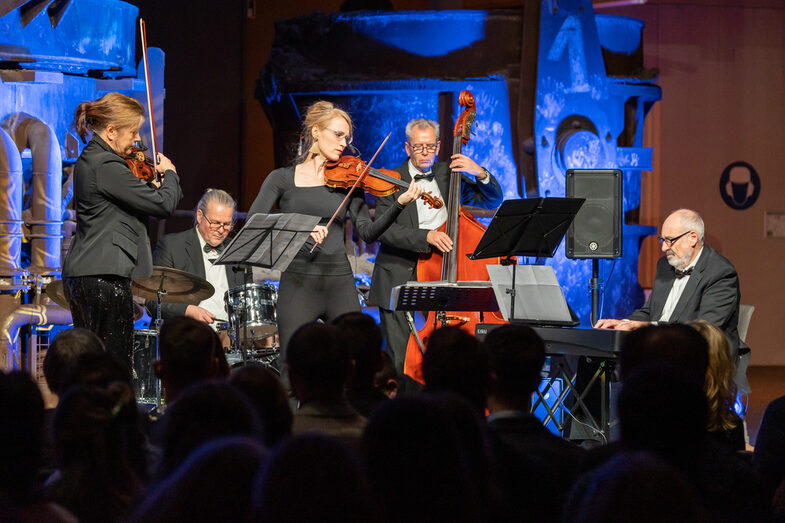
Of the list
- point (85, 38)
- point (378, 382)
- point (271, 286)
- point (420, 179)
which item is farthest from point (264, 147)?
point (378, 382)

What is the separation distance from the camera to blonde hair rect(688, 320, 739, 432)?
2.97 meters

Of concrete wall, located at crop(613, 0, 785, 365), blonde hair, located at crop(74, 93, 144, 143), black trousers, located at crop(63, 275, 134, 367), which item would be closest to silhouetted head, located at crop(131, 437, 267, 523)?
black trousers, located at crop(63, 275, 134, 367)

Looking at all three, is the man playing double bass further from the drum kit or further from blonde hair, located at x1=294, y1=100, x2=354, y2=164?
the drum kit

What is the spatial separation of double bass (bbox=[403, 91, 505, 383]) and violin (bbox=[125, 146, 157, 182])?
174 centimetres

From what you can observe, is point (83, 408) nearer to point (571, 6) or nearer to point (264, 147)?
point (571, 6)

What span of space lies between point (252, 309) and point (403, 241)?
1.19 meters

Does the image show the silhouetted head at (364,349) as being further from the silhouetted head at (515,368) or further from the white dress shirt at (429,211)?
the white dress shirt at (429,211)

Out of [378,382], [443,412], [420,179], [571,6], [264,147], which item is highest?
[571,6]

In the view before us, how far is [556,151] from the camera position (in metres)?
7.26

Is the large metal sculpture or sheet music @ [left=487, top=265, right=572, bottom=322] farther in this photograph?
the large metal sculpture

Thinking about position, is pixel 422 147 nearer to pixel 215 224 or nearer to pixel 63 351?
pixel 215 224

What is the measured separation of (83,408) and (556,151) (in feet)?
19.2

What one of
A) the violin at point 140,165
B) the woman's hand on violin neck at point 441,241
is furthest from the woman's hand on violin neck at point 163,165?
the woman's hand on violin neck at point 441,241

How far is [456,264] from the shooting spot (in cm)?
502
